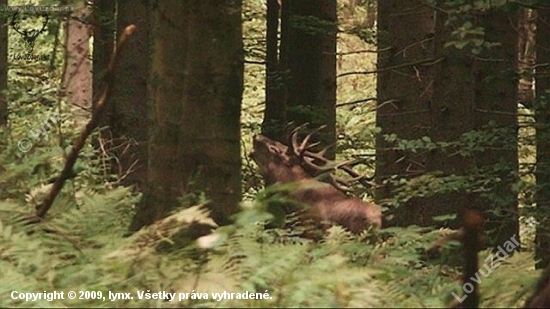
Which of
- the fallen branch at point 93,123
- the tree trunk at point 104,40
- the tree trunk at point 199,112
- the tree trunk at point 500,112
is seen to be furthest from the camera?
the tree trunk at point 104,40

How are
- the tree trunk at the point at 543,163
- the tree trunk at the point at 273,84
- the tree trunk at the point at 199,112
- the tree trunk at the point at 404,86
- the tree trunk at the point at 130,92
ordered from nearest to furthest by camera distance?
the tree trunk at the point at 199,112, the tree trunk at the point at 543,163, the tree trunk at the point at 404,86, the tree trunk at the point at 130,92, the tree trunk at the point at 273,84

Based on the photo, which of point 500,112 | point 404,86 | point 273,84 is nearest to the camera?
point 500,112

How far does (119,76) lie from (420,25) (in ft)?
10.9

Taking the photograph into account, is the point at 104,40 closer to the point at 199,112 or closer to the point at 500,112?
the point at 500,112

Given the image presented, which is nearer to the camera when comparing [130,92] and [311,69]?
[130,92]

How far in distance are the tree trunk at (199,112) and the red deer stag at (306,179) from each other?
601 centimetres

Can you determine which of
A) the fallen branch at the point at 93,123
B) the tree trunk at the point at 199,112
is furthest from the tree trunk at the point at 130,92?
the fallen branch at the point at 93,123

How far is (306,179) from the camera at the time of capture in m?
11.9

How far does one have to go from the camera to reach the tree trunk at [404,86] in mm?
11008

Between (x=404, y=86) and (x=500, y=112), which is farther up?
(x=404, y=86)

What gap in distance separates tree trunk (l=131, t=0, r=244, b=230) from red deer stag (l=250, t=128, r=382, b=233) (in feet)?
19.7

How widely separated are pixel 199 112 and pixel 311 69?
27.3ft

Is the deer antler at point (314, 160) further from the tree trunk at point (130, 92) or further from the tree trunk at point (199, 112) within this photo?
the tree trunk at point (199, 112)

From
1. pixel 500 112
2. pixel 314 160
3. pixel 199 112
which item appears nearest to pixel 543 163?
pixel 500 112
